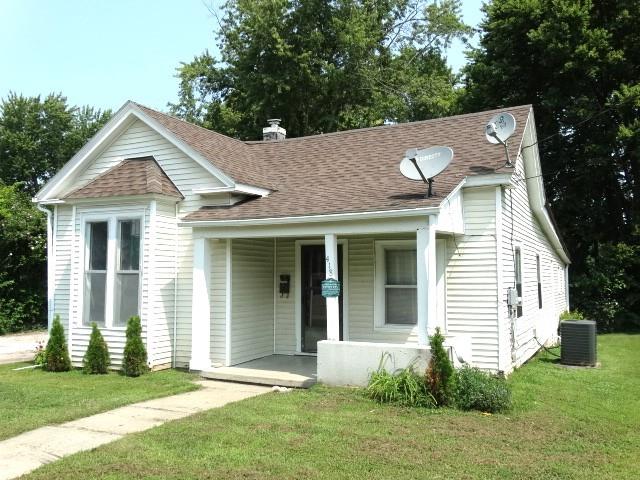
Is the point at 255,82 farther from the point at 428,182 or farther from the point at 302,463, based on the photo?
the point at 302,463

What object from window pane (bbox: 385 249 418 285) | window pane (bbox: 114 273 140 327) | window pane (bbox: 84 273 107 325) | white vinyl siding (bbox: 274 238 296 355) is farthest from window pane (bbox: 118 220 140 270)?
window pane (bbox: 385 249 418 285)

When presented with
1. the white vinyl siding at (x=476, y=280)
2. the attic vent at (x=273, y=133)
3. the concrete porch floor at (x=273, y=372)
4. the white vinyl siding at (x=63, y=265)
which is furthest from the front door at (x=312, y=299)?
the attic vent at (x=273, y=133)

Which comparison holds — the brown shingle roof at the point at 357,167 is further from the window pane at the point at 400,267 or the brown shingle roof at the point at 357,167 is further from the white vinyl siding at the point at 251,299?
the window pane at the point at 400,267

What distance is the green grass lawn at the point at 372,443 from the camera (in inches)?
201

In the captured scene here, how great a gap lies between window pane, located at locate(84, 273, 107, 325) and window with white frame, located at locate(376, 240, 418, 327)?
5.11 meters

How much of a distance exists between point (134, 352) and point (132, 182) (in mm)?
3105

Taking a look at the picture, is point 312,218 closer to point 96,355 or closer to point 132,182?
point 132,182

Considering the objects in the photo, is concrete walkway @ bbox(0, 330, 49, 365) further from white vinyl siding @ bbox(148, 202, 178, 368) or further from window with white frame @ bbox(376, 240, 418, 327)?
window with white frame @ bbox(376, 240, 418, 327)

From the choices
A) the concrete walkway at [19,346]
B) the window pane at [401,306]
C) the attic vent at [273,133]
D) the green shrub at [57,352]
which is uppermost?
the attic vent at [273,133]

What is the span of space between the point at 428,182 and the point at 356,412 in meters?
3.66

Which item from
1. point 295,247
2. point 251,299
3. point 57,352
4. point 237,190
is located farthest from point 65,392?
point 295,247

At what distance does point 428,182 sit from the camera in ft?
29.1

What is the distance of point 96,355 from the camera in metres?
10.2

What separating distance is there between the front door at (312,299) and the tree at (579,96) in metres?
12.9
